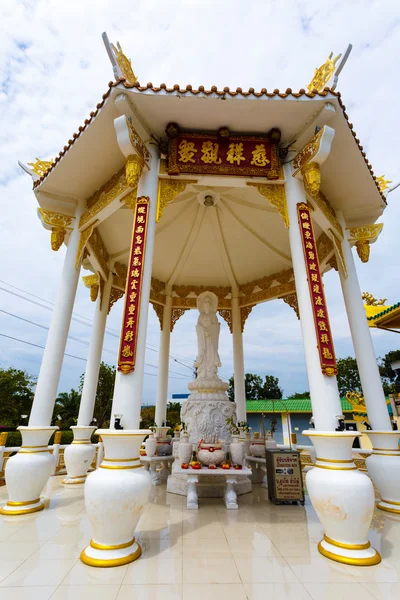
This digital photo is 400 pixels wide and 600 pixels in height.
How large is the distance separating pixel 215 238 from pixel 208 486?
7.17 metres

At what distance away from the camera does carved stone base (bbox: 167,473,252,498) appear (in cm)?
674

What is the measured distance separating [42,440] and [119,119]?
6017mm

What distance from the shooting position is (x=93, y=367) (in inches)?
347

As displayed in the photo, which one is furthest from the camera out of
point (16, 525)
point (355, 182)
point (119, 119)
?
point (355, 182)

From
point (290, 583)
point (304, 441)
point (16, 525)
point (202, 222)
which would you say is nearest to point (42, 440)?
point (16, 525)

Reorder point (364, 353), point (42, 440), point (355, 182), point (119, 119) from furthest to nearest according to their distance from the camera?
1. point (355, 182)
2. point (364, 353)
3. point (42, 440)
4. point (119, 119)

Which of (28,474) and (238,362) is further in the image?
(238,362)

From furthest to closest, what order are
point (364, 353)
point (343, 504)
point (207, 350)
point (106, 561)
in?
1. point (207, 350)
2. point (364, 353)
3. point (343, 504)
4. point (106, 561)

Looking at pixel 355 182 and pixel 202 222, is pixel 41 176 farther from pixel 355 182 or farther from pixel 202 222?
pixel 355 182

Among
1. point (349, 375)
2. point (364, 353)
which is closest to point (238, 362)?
point (364, 353)

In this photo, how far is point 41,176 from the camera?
23.8ft

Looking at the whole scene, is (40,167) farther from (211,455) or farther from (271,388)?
(271,388)

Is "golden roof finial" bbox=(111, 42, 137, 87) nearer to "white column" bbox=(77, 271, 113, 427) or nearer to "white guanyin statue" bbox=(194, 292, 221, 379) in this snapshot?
"white guanyin statue" bbox=(194, 292, 221, 379)

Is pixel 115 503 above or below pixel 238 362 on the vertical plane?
below
